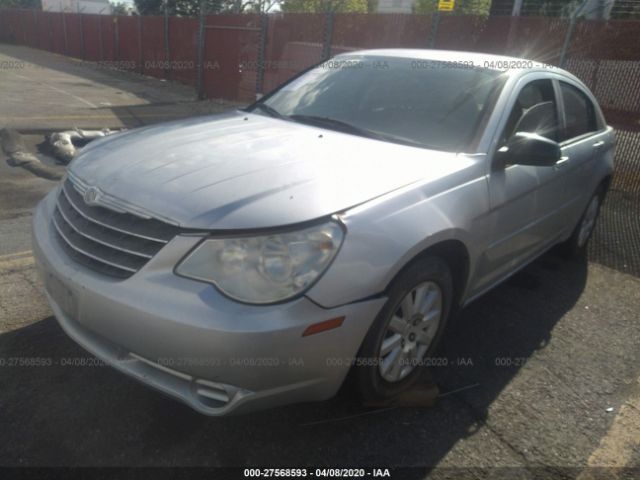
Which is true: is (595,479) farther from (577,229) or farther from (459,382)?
(577,229)

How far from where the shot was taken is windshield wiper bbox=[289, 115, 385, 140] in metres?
2.91

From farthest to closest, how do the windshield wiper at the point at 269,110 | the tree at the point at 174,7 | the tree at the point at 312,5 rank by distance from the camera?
the tree at the point at 312,5
the tree at the point at 174,7
the windshield wiper at the point at 269,110

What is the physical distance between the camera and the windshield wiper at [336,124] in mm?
2914

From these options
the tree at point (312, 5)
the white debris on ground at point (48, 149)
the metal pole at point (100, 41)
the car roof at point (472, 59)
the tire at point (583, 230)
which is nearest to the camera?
the car roof at point (472, 59)

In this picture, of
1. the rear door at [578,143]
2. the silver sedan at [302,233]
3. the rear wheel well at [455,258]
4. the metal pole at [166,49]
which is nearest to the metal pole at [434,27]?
the rear door at [578,143]

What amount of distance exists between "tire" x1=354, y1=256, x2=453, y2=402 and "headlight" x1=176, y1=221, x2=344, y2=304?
406 mm

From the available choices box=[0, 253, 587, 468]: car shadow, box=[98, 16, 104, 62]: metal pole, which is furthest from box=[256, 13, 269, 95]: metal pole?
box=[98, 16, 104, 62]: metal pole

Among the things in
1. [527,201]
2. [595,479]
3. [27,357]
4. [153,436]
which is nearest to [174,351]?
[153,436]

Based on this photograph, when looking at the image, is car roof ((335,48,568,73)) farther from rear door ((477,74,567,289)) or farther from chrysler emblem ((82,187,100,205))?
chrysler emblem ((82,187,100,205))

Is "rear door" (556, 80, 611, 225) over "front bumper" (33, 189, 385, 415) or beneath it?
over

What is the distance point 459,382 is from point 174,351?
1.61 metres

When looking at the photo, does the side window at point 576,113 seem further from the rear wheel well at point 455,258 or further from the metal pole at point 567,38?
the metal pole at point 567,38

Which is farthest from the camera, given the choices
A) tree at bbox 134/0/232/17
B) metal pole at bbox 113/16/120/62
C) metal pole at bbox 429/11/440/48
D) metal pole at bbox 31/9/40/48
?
metal pole at bbox 31/9/40/48

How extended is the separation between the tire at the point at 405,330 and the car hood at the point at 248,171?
Answer: 0.42m
